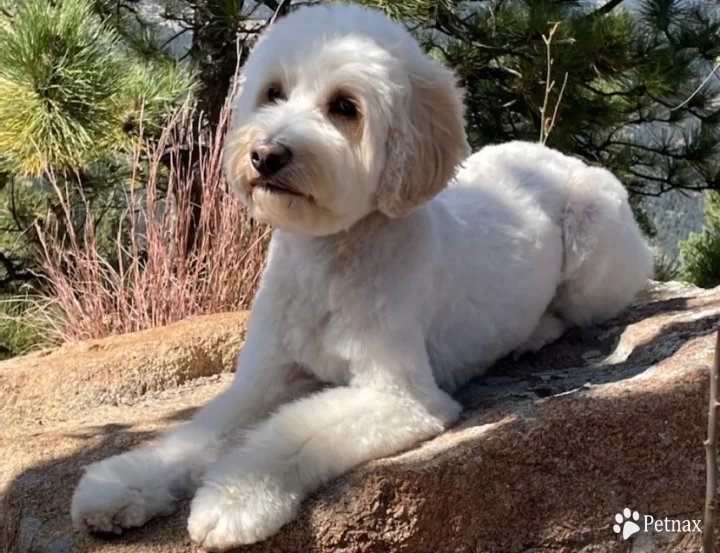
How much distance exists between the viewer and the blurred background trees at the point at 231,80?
486cm

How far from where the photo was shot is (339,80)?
7.69ft

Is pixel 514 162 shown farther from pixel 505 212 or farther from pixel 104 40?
pixel 104 40

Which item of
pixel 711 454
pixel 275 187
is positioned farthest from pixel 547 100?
pixel 711 454

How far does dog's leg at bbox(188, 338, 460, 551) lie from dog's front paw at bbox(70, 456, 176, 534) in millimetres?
150

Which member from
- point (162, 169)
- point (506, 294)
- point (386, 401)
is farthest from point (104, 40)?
point (386, 401)

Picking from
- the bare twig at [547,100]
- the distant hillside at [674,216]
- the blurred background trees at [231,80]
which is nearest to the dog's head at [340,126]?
the bare twig at [547,100]

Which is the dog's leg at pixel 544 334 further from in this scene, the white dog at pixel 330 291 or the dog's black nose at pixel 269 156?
the dog's black nose at pixel 269 156

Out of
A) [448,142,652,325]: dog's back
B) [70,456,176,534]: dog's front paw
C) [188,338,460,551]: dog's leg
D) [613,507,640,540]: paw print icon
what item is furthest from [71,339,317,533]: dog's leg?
[448,142,652,325]: dog's back

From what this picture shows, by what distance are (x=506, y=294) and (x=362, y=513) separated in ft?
3.57

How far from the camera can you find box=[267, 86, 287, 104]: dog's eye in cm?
245

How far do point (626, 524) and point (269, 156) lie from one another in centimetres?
117

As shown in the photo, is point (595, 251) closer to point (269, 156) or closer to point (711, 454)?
point (269, 156)

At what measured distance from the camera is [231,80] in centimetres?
586

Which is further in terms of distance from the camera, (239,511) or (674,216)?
(674,216)
